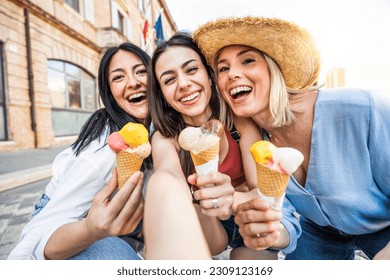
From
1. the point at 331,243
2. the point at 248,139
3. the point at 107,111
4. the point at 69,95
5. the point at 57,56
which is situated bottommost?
the point at 331,243

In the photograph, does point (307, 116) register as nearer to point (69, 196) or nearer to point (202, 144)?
point (202, 144)

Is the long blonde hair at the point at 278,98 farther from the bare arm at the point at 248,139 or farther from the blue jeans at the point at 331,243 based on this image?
the blue jeans at the point at 331,243

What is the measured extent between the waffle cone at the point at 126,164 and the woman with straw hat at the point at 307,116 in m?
0.34

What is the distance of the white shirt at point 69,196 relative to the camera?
2.33 ft

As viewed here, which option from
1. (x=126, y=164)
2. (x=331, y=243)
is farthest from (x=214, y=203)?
(x=331, y=243)

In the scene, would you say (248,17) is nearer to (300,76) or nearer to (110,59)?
(300,76)

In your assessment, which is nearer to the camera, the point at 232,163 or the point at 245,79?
the point at 245,79

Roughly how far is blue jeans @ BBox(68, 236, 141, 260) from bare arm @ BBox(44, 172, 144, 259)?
61mm

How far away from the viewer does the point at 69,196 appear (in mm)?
765

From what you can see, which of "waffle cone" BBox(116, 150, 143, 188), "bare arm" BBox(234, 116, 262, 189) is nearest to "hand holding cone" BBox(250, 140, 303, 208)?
"bare arm" BBox(234, 116, 262, 189)

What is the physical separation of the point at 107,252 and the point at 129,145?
0.42 metres

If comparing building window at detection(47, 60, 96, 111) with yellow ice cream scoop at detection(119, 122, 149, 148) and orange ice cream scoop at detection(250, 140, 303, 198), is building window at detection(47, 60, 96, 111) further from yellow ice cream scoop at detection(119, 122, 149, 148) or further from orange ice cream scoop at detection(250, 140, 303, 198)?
orange ice cream scoop at detection(250, 140, 303, 198)

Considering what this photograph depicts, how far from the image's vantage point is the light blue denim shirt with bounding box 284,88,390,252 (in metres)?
0.69
